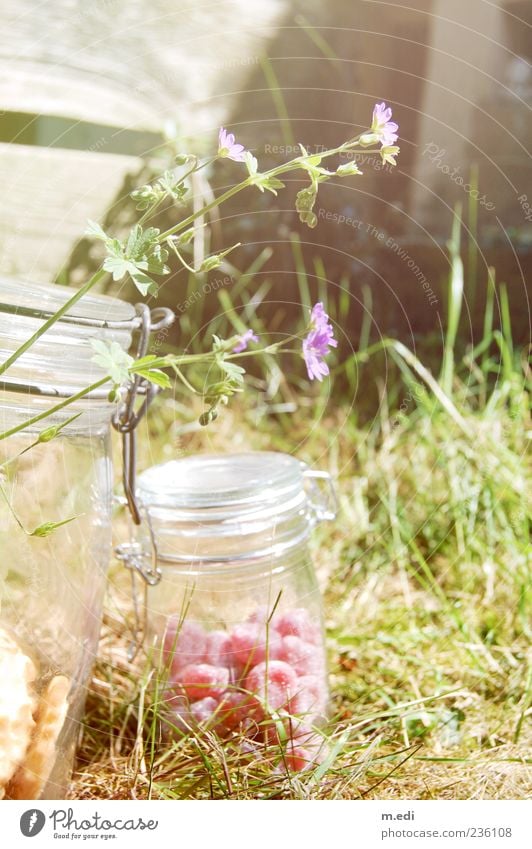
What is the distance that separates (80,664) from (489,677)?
0.23 m

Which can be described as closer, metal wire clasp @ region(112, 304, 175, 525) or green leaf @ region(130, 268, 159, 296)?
green leaf @ region(130, 268, 159, 296)

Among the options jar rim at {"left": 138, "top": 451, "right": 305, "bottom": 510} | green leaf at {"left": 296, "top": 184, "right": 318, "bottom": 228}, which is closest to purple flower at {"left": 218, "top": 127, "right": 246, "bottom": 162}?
green leaf at {"left": 296, "top": 184, "right": 318, "bottom": 228}

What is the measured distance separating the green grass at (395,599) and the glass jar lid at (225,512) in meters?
0.08

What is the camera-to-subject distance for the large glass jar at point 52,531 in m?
0.39

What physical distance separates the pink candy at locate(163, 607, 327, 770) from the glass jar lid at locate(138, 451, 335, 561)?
37mm

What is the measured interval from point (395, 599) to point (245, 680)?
20cm

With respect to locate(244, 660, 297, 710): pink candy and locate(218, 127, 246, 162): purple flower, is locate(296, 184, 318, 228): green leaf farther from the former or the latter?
locate(244, 660, 297, 710): pink candy

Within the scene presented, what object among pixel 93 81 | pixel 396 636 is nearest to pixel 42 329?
pixel 396 636

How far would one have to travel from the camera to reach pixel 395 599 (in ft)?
2.02

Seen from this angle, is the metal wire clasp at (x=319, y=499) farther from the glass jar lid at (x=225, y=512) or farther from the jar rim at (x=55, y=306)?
the jar rim at (x=55, y=306)

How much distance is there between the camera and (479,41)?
69 cm
